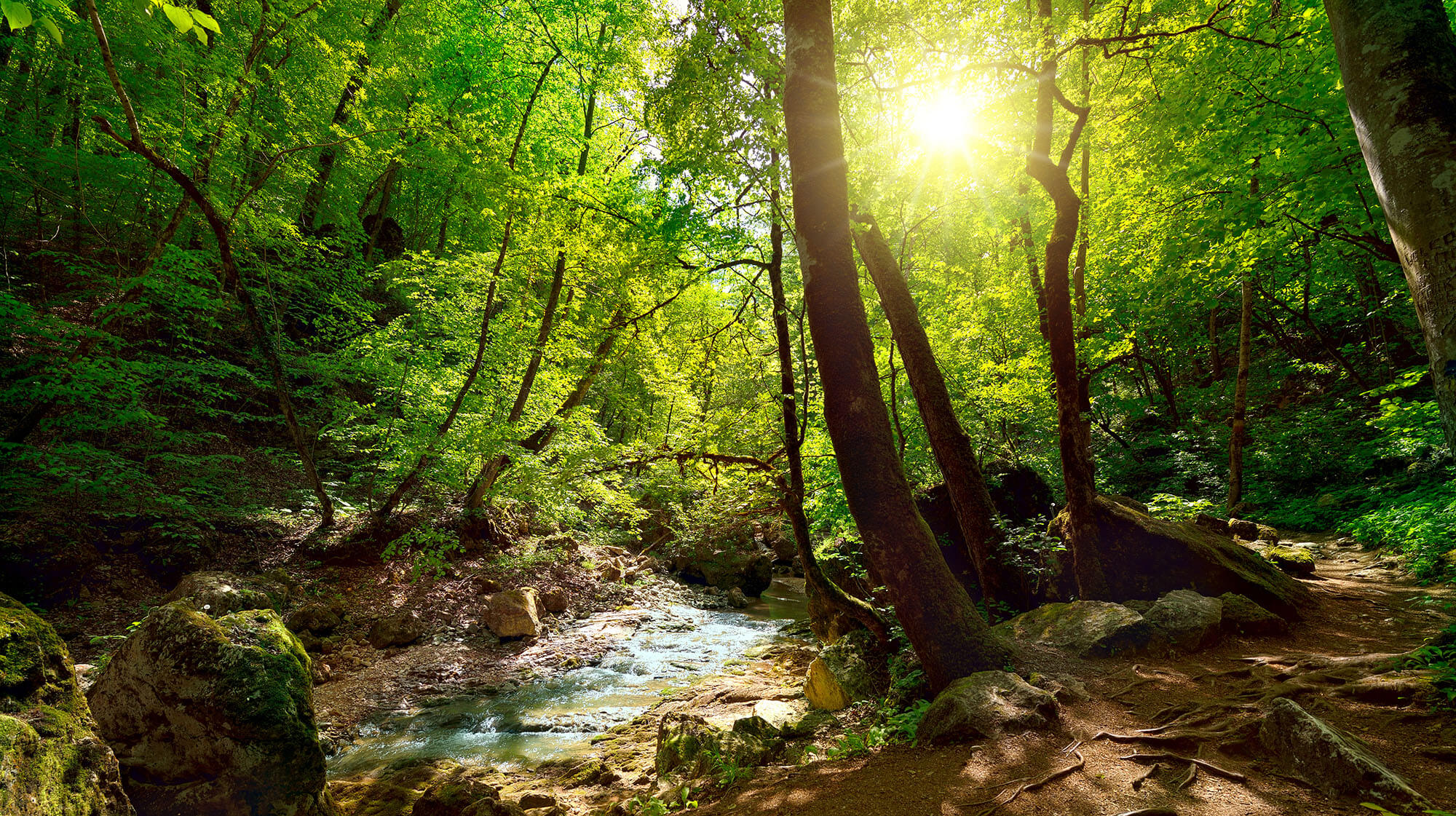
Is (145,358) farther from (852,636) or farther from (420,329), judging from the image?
(852,636)

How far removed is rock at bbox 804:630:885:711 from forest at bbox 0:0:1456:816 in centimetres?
7

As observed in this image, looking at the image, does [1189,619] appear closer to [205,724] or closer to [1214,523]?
[1214,523]

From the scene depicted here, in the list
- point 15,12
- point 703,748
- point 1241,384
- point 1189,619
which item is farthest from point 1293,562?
point 15,12

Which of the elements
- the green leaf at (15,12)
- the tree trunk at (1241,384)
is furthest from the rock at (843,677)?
the tree trunk at (1241,384)

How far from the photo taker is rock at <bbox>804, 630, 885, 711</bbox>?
6109 millimetres

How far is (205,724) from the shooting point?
4262 millimetres

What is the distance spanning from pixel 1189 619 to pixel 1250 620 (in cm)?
82

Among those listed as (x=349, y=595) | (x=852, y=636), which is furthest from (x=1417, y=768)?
(x=349, y=595)

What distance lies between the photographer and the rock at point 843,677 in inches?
241

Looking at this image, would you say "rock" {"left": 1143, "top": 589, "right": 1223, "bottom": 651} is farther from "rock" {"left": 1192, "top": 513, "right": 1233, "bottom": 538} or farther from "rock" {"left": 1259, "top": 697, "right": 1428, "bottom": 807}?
"rock" {"left": 1192, "top": 513, "right": 1233, "bottom": 538}

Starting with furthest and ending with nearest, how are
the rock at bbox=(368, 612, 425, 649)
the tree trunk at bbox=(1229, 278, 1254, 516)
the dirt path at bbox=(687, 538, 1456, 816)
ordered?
the tree trunk at bbox=(1229, 278, 1254, 516)
the rock at bbox=(368, 612, 425, 649)
the dirt path at bbox=(687, 538, 1456, 816)

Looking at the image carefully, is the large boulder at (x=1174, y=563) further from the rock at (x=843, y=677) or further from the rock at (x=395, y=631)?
the rock at (x=395, y=631)

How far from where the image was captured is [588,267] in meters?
11.4

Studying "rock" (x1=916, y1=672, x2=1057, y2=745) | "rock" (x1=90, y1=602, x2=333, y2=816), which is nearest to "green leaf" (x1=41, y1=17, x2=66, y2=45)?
"rock" (x1=90, y1=602, x2=333, y2=816)
